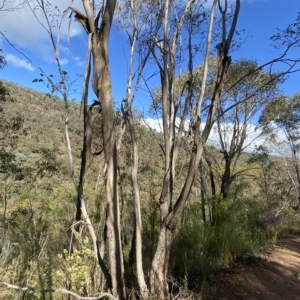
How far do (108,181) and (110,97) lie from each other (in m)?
0.84

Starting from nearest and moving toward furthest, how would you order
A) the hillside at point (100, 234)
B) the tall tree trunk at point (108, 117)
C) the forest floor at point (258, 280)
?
the tall tree trunk at point (108, 117) → the hillside at point (100, 234) → the forest floor at point (258, 280)

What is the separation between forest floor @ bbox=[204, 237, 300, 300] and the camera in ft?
13.0

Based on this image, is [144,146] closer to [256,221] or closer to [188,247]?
[256,221]

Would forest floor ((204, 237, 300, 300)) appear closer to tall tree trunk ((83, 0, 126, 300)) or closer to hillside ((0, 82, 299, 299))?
hillside ((0, 82, 299, 299))

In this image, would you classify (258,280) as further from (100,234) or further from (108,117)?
(108,117)

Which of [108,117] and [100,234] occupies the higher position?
[108,117]

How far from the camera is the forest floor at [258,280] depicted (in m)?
3.98

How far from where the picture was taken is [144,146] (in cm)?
1174

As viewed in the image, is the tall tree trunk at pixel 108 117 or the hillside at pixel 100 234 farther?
the hillside at pixel 100 234

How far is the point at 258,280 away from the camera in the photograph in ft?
14.6

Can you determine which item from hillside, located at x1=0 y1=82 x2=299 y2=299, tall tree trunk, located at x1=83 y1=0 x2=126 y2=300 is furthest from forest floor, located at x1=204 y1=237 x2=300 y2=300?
tall tree trunk, located at x1=83 y1=0 x2=126 y2=300

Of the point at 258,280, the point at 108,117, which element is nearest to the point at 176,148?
the point at 108,117

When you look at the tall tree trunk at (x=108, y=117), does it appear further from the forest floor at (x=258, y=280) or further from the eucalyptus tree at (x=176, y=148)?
the forest floor at (x=258, y=280)

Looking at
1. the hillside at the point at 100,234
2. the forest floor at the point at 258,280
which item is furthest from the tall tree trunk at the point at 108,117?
the forest floor at the point at 258,280
